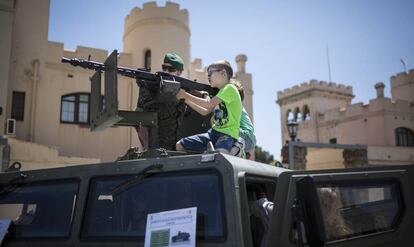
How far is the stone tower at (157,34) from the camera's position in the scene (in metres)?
19.6

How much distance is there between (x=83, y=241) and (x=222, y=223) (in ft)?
2.93

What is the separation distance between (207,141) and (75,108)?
51.0 ft

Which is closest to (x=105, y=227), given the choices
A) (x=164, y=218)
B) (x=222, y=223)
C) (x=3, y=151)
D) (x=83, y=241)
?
(x=83, y=241)

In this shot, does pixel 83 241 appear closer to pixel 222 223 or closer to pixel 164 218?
pixel 164 218

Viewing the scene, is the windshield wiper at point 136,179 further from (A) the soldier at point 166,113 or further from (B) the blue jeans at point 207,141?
(A) the soldier at point 166,113

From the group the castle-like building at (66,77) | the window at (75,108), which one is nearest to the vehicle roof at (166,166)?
the castle-like building at (66,77)

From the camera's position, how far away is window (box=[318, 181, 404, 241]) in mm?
2830

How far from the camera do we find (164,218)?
9.50 feet

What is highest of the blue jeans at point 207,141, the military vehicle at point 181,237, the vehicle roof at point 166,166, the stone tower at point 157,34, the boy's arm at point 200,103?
the stone tower at point 157,34

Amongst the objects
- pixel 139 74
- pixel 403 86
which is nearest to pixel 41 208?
pixel 139 74

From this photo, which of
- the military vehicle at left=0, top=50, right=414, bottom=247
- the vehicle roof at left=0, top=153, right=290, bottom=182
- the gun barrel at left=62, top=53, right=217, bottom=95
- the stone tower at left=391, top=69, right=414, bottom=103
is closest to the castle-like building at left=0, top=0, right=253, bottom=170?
the gun barrel at left=62, top=53, right=217, bottom=95

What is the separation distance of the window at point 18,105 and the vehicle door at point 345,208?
1621 cm

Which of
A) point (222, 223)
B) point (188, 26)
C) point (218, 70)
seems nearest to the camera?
point (222, 223)

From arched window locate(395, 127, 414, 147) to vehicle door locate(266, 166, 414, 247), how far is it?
3332 cm
